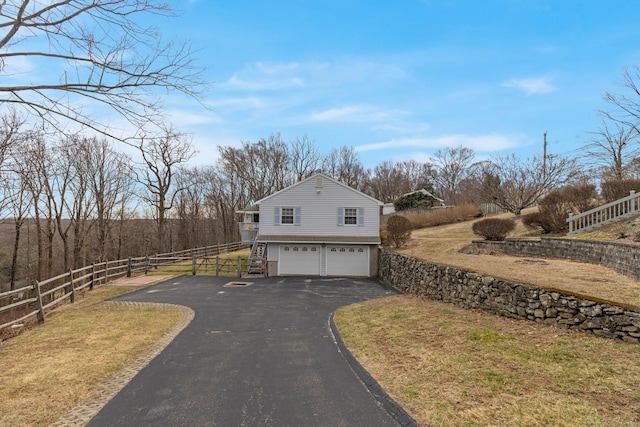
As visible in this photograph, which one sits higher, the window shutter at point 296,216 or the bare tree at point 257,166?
the bare tree at point 257,166

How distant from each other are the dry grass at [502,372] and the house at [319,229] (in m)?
13.8

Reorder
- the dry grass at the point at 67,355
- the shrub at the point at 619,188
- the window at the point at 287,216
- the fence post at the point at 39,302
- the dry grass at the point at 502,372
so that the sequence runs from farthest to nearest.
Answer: the window at the point at 287,216
the shrub at the point at 619,188
the fence post at the point at 39,302
the dry grass at the point at 67,355
the dry grass at the point at 502,372

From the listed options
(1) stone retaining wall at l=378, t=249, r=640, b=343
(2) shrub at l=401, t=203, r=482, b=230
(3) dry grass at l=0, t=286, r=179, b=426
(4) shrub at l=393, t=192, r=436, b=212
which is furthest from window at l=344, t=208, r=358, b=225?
(4) shrub at l=393, t=192, r=436, b=212

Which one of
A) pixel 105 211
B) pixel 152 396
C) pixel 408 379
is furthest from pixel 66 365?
pixel 105 211

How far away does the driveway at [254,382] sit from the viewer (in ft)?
13.1

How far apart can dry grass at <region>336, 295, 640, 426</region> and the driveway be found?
0.48 metres

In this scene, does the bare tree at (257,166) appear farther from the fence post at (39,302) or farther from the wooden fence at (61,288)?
the fence post at (39,302)

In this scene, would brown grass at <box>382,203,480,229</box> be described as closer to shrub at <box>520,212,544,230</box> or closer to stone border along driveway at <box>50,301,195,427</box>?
shrub at <box>520,212,544,230</box>

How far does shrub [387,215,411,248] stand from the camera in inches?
840

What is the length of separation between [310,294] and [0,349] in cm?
960

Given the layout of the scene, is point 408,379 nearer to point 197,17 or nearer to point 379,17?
point 197,17

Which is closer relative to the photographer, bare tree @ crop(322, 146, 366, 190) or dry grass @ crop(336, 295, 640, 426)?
dry grass @ crop(336, 295, 640, 426)

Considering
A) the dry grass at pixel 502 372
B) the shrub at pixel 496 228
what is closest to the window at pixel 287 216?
the shrub at pixel 496 228

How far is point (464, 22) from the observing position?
488 inches
